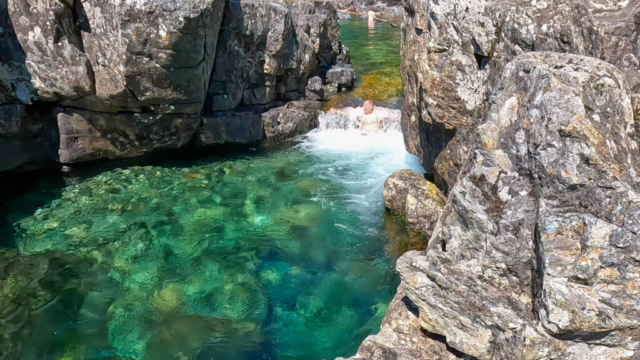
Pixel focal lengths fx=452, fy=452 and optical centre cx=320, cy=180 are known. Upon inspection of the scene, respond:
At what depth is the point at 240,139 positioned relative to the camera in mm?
13250

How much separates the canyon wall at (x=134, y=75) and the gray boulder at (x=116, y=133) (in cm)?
3

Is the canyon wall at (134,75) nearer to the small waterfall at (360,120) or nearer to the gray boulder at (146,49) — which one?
the gray boulder at (146,49)

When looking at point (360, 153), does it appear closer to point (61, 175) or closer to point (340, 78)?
point (340, 78)

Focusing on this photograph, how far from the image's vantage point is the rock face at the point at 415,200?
9016 millimetres

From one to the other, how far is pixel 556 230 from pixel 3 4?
37.5 ft

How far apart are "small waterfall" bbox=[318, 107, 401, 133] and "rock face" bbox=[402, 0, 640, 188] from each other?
4.22 meters

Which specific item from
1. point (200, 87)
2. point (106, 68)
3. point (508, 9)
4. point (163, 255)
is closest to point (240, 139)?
point (200, 87)

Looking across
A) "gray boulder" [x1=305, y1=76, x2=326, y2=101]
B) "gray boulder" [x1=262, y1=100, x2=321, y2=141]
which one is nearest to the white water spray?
"gray boulder" [x1=262, y1=100, x2=321, y2=141]

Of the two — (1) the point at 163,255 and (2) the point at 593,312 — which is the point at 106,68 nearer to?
(1) the point at 163,255

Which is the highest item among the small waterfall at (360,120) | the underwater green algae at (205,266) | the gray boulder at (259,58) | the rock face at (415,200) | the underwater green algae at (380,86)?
the gray boulder at (259,58)

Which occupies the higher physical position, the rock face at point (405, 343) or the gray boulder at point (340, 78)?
the gray boulder at point (340, 78)

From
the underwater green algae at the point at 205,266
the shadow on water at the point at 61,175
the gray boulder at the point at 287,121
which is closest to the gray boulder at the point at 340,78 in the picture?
the gray boulder at the point at 287,121

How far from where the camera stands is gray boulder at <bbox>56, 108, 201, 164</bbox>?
11.4 m

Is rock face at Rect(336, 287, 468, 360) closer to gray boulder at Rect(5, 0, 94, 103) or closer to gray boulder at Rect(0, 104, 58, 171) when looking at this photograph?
gray boulder at Rect(5, 0, 94, 103)
